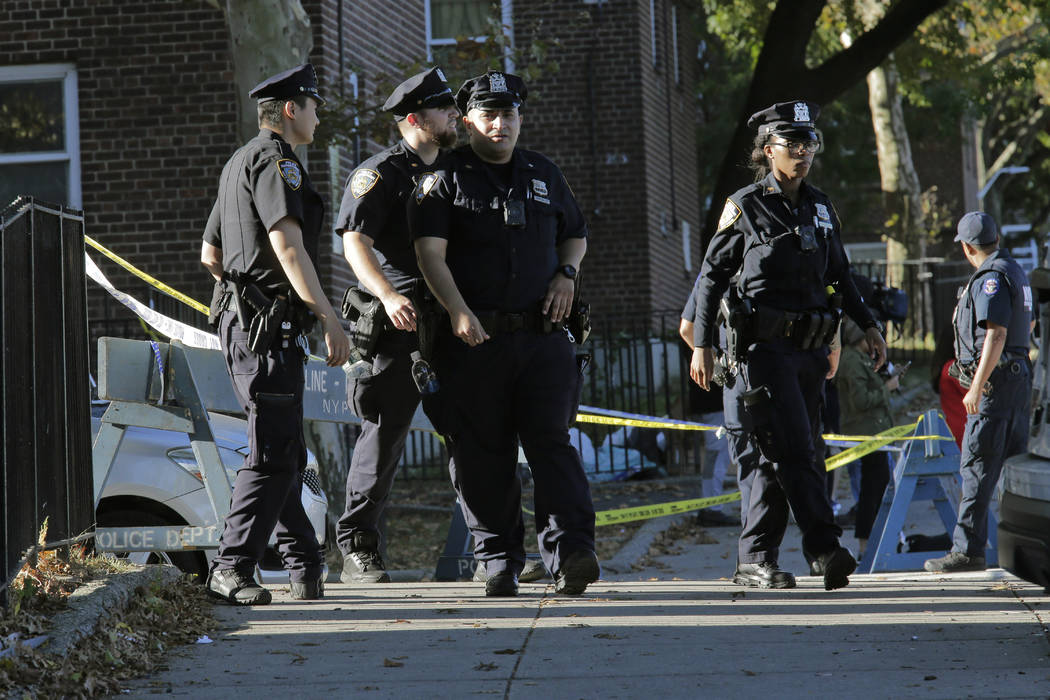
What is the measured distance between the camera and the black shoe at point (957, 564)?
23.7 ft

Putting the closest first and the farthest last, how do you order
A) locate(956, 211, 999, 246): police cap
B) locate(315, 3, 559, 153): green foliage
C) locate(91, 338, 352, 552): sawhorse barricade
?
locate(91, 338, 352, 552): sawhorse barricade < locate(956, 211, 999, 246): police cap < locate(315, 3, 559, 153): green foliage

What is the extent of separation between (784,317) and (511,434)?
49.6 inches

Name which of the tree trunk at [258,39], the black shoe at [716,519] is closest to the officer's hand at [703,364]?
the tree trunk at [258,39]

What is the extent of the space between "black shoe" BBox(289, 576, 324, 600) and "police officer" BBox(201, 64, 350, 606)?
0.21 metres

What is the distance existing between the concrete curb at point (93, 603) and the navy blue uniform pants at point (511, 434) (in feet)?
4.29

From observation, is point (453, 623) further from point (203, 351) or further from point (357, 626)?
point (203, 351)

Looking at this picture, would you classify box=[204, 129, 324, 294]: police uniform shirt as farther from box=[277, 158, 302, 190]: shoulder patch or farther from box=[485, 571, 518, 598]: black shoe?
box=[485, 571, 518, 598]: black shoe

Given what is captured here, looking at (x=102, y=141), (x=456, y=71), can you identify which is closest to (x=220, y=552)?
(x=456, y=71)

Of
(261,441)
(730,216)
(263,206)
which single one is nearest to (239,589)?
(261,441)

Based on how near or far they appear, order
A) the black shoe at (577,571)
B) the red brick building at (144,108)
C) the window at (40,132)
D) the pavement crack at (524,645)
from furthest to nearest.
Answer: the window at (40,132) → the red brick building at (144,108) → the black shoe at (577,571) → the pavement crack at (524,645)

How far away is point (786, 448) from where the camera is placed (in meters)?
5.84

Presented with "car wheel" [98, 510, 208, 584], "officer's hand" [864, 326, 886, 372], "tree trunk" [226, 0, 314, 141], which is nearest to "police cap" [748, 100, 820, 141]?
"officer's hand" [864, 326, 886, 372]

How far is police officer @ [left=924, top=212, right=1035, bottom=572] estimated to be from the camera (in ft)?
23.3

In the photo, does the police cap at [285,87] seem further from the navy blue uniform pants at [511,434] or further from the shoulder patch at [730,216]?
the shoulder patch at [730,216]
